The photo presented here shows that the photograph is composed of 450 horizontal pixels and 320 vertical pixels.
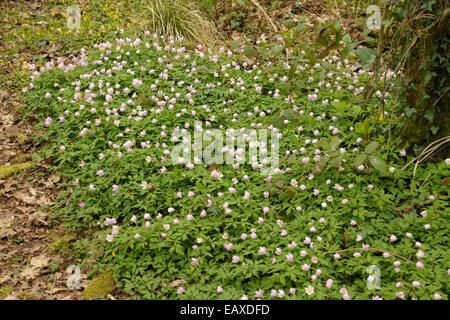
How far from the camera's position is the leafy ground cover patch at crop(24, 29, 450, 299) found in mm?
3105

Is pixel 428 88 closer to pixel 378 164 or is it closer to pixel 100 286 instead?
pixel 378 164

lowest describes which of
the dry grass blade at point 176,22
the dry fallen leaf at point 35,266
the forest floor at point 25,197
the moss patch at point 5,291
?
Result: the moss patch at point 5,291

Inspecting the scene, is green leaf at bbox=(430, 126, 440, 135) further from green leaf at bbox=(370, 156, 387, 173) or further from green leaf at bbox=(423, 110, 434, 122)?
green leaf at bbox=(370, 156, 387, 173)

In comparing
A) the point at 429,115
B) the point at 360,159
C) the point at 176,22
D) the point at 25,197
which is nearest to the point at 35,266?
the point at 25,197

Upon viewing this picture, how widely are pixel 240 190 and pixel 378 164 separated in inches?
50.6

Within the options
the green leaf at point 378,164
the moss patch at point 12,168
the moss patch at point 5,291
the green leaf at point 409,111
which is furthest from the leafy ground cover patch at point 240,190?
the moss patch at point 5,291

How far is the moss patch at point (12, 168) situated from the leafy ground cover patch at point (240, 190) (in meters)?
0.14

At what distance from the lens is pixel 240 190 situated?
150 inches

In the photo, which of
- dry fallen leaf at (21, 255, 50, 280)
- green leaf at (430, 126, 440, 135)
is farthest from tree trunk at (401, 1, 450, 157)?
dry fallen leaf at (21, 255, 50, 280)

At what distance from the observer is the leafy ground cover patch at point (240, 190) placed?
122 inches

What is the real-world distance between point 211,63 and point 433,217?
3.64 m

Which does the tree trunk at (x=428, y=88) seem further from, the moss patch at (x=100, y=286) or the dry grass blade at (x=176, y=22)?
the dry grass blade at (x=176, y=22)

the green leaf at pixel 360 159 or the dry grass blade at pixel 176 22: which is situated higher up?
the dry grass blade at pixel 176 22
